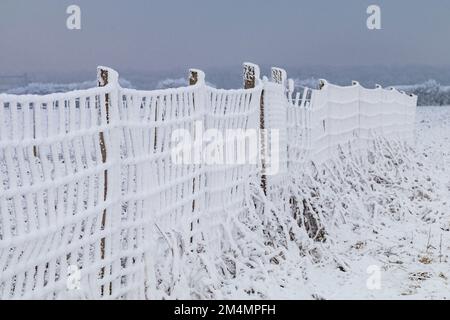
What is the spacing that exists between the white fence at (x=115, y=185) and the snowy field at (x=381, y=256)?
2.32ft

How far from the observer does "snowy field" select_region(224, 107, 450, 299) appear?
14.8 ft

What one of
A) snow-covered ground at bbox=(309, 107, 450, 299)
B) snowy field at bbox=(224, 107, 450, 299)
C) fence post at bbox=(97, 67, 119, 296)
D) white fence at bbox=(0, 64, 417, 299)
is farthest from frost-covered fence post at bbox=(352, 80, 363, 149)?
fence post at bbox=(97, 67, 119, 296)

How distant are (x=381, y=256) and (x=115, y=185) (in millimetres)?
2691

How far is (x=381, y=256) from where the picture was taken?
18.1ft

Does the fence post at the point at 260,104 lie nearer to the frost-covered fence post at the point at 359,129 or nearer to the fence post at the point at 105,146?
the fence post at the point at 105,146

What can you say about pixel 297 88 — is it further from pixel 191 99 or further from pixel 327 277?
pixel 327 277

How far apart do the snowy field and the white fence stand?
706mm

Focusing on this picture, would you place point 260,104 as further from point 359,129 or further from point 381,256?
point 359,129

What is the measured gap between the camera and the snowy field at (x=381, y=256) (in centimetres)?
452

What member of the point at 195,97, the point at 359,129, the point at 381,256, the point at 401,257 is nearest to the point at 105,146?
the point at 195,97

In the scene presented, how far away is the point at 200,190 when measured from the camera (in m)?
5.31

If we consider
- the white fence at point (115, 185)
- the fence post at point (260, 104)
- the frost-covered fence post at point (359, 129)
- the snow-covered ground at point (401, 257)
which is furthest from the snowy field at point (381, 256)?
the frost-covered fence post at point (359, 129)

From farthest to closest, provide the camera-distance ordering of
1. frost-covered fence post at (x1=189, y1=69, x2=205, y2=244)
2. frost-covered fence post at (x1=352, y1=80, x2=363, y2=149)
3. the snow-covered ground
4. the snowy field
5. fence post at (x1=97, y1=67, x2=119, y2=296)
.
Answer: frost-covered fence post at (x1=352, y1=80, x2=363, y2=149), frost-covered fence post at (x1=189, y1=69, x2=205, y2=244), the snow-covered ground, the snowy field, fence post at (x1=97, y1=67, x2=119, y2=296)

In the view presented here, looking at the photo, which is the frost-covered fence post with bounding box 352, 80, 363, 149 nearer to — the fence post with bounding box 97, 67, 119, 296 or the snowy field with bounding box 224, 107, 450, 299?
the snowy field with bounding box 224, 107, 450, 299
